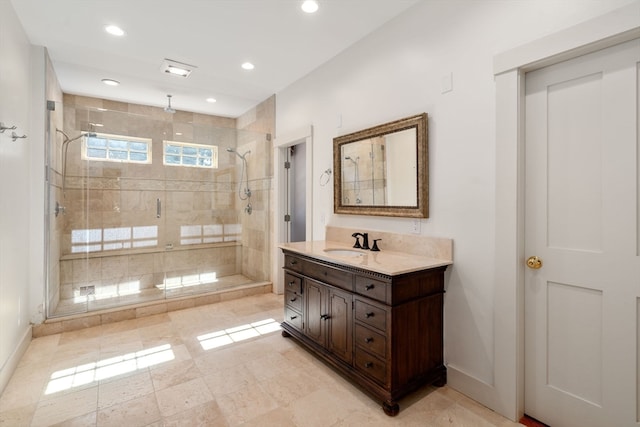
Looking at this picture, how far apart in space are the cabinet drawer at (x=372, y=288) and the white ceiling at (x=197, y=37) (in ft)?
6.75

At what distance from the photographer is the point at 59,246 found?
137 inches

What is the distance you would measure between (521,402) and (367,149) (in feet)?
6.79

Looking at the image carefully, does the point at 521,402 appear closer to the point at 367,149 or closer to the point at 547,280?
the point at 547,280

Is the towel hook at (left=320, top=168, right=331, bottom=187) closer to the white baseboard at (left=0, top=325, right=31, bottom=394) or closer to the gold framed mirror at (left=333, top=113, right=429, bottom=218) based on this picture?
the gold framed mirror at (left=333, top=113, right=429, bottom=218)

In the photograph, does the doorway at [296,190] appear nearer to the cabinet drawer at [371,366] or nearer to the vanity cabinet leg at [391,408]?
the cabinet drawer at [371,366]

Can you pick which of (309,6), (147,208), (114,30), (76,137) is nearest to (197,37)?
(114,30)

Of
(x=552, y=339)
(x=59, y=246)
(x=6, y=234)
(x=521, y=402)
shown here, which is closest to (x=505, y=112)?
(x=552, y=339)

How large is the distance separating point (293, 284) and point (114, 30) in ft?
9.06

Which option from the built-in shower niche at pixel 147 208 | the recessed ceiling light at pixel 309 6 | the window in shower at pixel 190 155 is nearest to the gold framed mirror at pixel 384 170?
the recessed ceiling light at pixel 309 6

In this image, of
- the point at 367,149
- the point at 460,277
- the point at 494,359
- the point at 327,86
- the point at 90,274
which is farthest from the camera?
the point at 90,274

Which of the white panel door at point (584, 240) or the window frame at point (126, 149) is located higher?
the window frame at point (126, 149)

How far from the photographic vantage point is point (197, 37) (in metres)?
2.83

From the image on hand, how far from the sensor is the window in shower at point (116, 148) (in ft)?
12.3

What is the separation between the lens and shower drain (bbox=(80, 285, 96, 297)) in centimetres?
365
